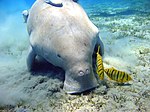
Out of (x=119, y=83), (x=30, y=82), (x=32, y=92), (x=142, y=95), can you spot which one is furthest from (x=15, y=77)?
(x=142, y=95)

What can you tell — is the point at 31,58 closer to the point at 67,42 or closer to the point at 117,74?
the point at 67,42

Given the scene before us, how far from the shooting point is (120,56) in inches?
279

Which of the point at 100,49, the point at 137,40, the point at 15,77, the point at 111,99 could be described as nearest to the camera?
the point at 111,99

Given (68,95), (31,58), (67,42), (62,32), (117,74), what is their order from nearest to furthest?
(117,74) < (68,95) < (67,42) < (62,32) < (31,58)

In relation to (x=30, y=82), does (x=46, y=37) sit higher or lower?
higher

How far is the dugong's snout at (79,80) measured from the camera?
183 inches

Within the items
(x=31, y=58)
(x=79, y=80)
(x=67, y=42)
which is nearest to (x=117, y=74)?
(x=79, y=80)

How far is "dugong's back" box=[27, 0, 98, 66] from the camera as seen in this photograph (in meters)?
5.02

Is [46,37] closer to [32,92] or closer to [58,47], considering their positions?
[58,47]

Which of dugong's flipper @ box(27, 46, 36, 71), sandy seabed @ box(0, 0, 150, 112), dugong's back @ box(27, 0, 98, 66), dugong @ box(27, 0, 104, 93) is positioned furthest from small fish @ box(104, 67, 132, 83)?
dugong's flipper @ box(27, 46, 36, 71)

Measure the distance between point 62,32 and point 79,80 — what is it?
133 cm

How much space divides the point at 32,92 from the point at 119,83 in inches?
79.4

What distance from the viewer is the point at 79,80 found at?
467cm

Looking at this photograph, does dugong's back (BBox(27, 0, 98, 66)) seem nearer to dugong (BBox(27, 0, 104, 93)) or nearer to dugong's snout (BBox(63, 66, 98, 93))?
dugong (BBox(27, 0, 104, 93))
